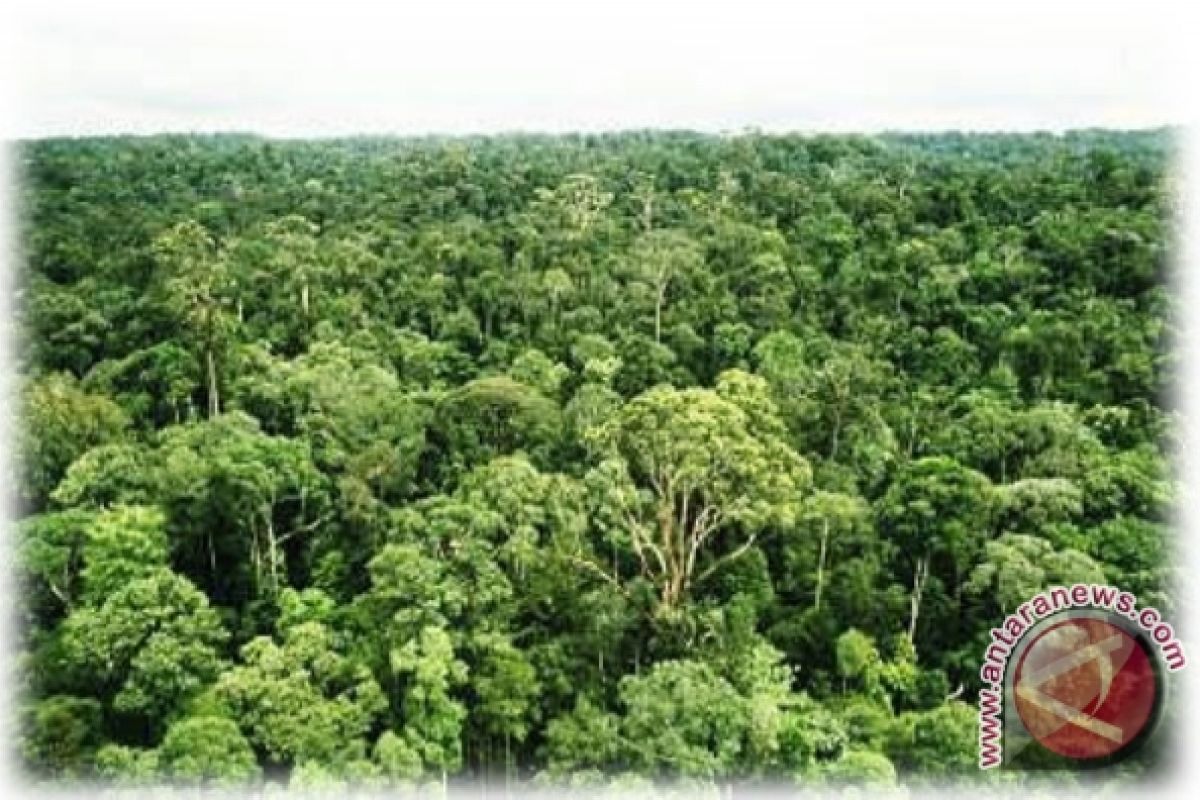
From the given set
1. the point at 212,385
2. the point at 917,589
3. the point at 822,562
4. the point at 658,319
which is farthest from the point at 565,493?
the point at 658,319

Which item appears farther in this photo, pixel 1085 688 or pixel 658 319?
pixel 658 319

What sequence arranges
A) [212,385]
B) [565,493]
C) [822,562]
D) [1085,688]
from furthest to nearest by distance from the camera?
[212,385], [822,562], [565,493], [1085,688]

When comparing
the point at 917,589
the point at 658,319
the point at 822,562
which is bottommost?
the point at 917,589

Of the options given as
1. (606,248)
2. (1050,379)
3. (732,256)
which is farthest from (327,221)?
(1050,379)

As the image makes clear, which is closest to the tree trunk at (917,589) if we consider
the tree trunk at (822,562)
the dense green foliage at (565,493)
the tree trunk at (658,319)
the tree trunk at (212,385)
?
the dense green foliage at (565,493)

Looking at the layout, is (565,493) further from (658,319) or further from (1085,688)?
(658,319)

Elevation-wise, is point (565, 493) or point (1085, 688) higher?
point (565, 493)

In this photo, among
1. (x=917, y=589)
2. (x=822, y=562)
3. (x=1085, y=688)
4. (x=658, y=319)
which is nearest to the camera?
(x=1085, y=688)
